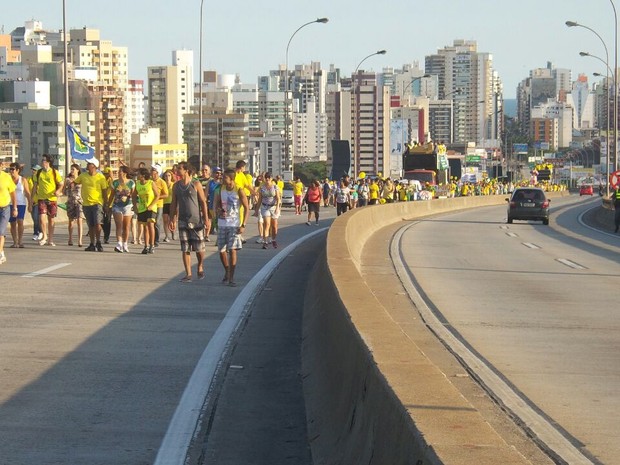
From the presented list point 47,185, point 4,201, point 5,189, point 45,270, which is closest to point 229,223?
point 45,270

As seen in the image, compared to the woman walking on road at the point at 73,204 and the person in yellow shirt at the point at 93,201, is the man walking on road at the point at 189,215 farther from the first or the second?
the woman walking on road at the point at 73,204

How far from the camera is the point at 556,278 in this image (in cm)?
2139

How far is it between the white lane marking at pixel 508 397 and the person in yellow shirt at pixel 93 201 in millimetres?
9303

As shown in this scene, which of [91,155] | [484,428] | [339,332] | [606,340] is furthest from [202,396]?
[91,155]

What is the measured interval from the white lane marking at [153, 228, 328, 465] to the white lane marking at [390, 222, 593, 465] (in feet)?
6.96

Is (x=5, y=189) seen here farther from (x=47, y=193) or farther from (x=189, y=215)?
(x=47, y=193)

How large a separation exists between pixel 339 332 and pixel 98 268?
10787 mm

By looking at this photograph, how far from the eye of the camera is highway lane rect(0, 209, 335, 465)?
8.28 m

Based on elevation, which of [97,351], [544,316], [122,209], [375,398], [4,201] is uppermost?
[4,201]

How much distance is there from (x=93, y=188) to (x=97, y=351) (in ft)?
41.6

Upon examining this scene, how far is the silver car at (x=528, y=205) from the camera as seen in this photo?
48.9 m

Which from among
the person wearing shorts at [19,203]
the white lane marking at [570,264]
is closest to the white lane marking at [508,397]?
the white lane marking at [570,264]

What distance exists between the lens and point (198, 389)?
10.1 meters

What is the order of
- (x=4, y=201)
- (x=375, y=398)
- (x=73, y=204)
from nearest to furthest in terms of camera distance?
(x=375, y=398) < (x=4, y=201) < (x=73, y=204)
